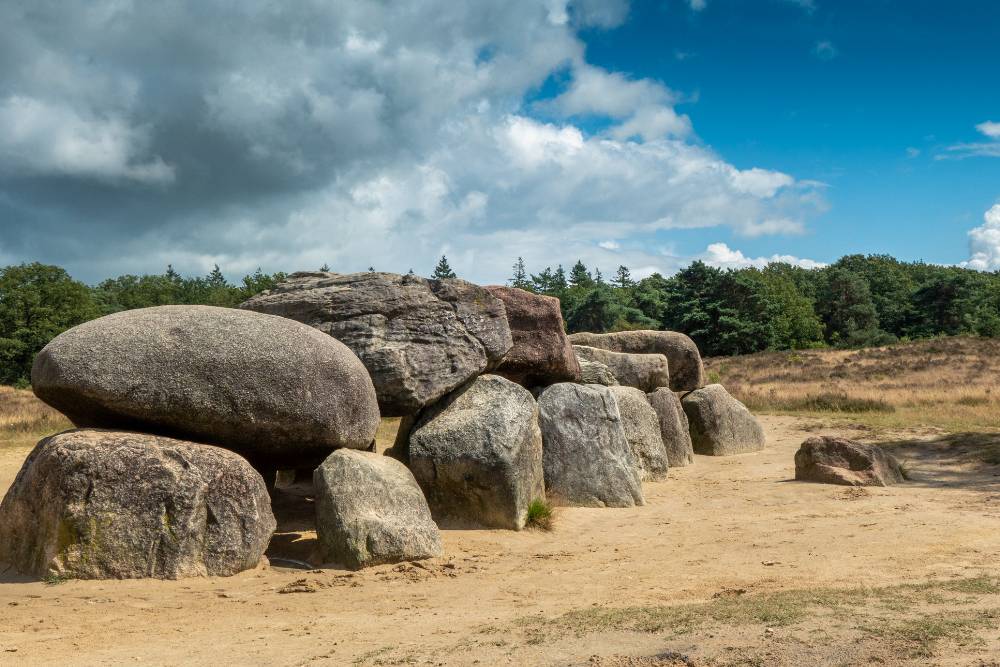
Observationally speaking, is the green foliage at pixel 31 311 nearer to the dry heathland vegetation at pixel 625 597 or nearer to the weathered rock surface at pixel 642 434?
the weathered rock surface at pixel 642 434

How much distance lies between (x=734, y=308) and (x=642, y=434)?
38420 mm

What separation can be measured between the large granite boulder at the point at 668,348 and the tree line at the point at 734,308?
30.9 m

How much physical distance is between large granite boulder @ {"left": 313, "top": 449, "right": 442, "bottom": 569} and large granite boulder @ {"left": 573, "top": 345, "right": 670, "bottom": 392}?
288 inches

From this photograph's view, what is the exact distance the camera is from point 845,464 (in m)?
12.2

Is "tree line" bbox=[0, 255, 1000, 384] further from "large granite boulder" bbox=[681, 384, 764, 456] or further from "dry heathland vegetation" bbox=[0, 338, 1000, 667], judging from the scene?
"dry heathland vegetation" bbox=[0, 338, 1000, 667]

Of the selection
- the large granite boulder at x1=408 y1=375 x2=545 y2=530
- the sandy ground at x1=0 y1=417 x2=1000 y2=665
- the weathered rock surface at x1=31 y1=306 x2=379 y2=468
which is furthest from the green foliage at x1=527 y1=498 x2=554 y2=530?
the weathered rock surface at x1=31 y1=306 x2=379 y2=468

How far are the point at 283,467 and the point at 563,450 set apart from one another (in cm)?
379

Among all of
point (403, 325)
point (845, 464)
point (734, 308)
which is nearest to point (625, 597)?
point (403, 325)

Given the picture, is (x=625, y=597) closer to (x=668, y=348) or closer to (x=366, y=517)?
(x=366, y=517)

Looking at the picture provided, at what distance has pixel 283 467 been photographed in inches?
356

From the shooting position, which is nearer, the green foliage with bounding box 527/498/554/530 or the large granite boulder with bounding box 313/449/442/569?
the large granite boulder with bounding box 313/449/442/569

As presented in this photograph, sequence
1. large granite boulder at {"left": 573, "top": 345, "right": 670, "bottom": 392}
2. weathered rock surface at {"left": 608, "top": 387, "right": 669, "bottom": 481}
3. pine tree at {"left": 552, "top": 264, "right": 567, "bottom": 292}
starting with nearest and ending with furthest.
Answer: weathered rock surface at {"left": 608, "top": 387, "right": 669, "bottom": 481} → large granite boulder at {"left": 573, "top": 345, "right": 670, "bottom": 392} → pine tree at {"left": 552, "top": 264, "right": 567, "bottom": 292}

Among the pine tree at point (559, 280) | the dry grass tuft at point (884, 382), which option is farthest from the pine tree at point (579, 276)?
the dry grass tuft at point (884, 382)

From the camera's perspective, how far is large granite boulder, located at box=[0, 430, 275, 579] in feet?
21.6
